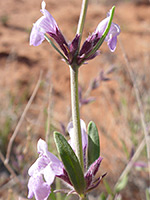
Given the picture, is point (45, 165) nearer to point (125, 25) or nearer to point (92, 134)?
point (92, 134)

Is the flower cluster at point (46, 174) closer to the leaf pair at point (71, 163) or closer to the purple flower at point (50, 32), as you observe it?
the leaf pair at point (71, 163)

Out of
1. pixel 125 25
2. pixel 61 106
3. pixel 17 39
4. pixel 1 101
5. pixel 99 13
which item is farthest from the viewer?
pixel 99 13

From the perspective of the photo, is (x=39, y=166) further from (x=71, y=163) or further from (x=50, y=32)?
(x=50, y=32)

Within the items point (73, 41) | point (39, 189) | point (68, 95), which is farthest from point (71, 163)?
point (68, 95)

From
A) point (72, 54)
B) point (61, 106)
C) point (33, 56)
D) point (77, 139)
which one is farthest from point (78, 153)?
point (33, 56)

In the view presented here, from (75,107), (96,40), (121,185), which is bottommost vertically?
(121,185)
